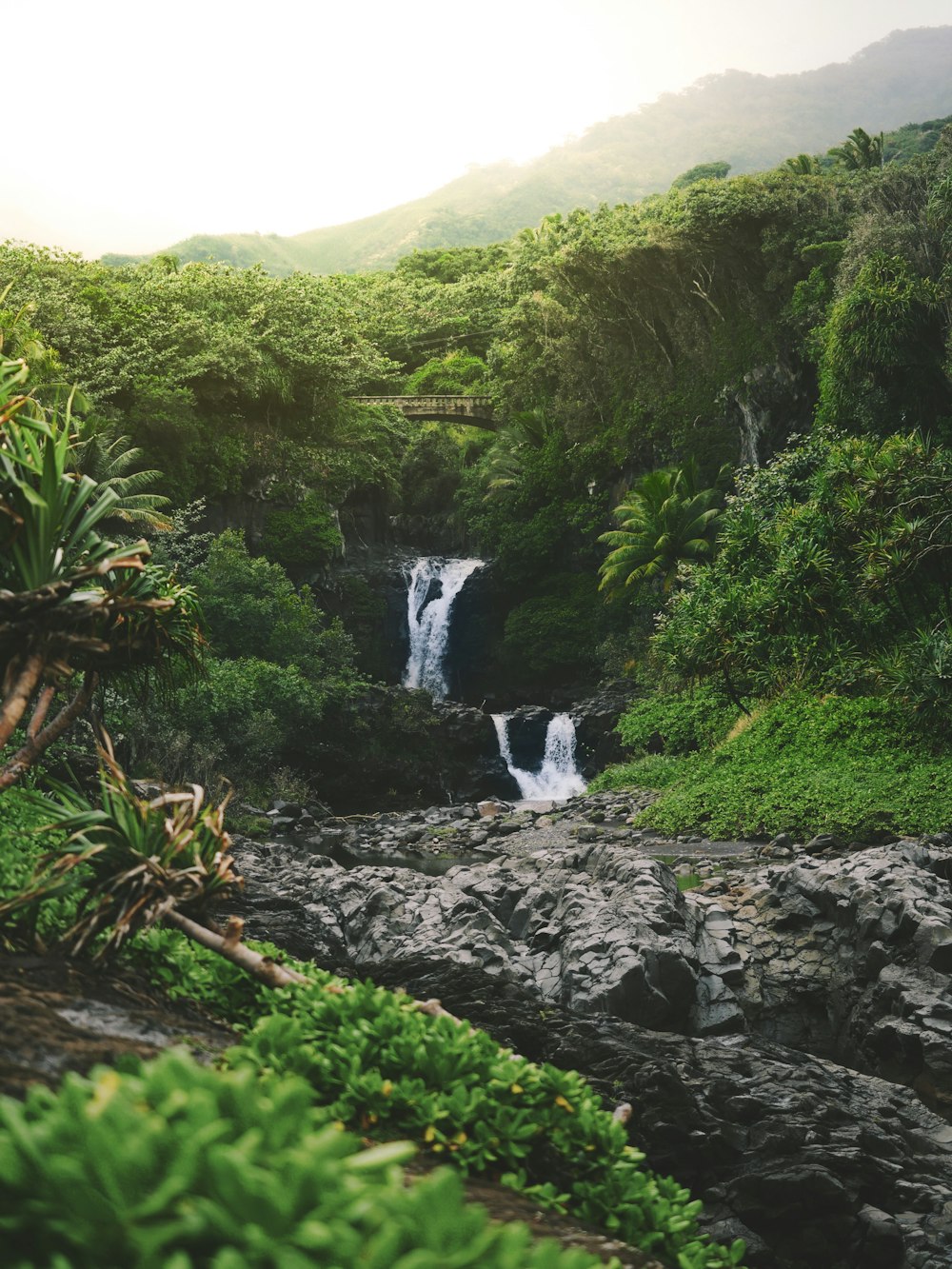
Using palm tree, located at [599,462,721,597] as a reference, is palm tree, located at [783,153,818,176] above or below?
above

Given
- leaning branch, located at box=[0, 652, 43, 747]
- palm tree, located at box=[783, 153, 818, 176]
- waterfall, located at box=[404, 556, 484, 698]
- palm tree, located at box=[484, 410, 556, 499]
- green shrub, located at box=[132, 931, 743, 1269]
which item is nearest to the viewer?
A: green shrub, located at box=[132, 931, 743, 1269]

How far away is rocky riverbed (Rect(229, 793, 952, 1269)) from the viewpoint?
5430 millimetres

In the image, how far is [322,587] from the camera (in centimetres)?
3291

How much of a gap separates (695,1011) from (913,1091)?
5.97ft

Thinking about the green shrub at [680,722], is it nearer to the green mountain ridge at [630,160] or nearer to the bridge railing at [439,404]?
the bridge railing at [439,404]

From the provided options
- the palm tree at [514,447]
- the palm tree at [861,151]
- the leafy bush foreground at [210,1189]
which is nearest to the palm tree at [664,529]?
the palm tree at [514,447]

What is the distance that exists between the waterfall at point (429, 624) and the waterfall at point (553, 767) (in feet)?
15.4

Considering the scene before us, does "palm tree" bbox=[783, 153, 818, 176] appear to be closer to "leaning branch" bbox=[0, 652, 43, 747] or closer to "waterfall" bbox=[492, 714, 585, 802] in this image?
"waterfall" bbox=[492, 714, 585, 802]

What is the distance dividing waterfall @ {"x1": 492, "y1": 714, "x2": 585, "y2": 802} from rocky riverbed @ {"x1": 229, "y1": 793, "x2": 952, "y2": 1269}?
47.4 ft

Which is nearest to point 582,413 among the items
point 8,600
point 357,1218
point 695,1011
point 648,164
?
point 695,1011

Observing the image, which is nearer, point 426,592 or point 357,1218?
point 357,1218

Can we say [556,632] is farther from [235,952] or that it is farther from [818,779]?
[235,952]

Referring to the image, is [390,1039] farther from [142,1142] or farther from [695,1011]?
[695,1011]

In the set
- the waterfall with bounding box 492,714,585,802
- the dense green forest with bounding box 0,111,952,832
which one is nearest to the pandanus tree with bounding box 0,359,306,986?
the dense green forest with bounding box 0,111,952,832
